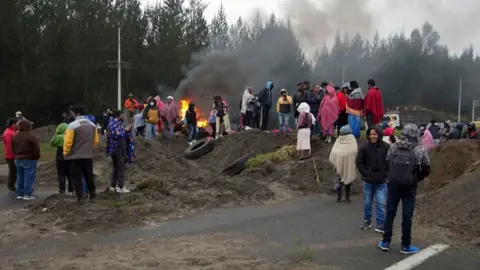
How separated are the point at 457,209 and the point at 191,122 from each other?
459 inches

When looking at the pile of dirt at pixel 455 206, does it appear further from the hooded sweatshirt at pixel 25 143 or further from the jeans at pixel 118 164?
the hooded sweatshirt at pixel 25 143

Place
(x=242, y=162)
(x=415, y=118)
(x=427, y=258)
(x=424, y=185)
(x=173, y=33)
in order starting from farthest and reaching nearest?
(x=173, y=33)
(x=415, y=118)
(x=242, y=162)
(x=424, y=185)
(x=427, y=258)

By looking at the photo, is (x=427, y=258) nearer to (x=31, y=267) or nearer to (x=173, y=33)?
(x=31, y=267)

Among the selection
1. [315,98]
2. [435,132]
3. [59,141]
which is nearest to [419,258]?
[59,141]

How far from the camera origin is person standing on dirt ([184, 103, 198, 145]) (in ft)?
60.4

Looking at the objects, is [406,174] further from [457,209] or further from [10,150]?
[10,150]

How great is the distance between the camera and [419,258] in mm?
6332

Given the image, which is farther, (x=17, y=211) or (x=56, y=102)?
(x=56, y=102)

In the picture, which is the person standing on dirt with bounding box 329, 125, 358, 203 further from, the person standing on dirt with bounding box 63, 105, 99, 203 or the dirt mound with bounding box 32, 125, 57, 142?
the dirt mound with bounding box 32, 125, 57, 142

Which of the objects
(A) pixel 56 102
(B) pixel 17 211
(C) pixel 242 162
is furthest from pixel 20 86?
(B) pixel 17 211

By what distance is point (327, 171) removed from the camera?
12344 mm

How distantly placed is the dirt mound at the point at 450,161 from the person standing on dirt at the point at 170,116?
10.4 m

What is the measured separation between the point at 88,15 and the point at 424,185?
38.5 metres

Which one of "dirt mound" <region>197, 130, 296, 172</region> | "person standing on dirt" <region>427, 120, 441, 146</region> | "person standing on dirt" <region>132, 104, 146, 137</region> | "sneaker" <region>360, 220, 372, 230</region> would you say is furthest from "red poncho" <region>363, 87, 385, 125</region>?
"person standing on dirt" <region>132, 104, 146, 137</region>
